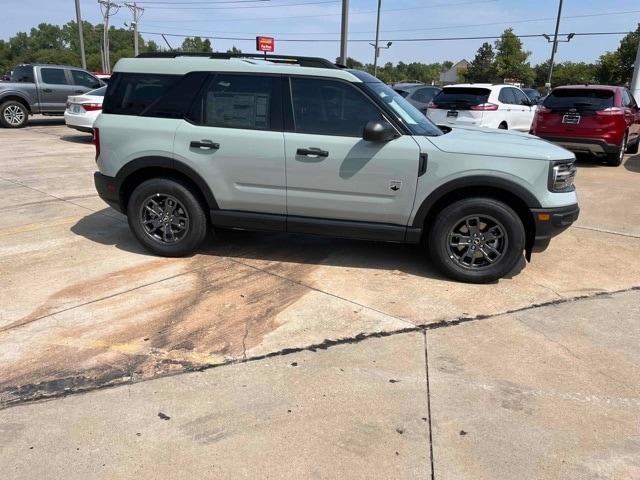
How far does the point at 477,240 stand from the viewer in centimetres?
473

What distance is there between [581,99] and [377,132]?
832cm

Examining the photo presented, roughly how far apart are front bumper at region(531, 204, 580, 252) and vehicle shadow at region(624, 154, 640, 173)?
7.51 metres

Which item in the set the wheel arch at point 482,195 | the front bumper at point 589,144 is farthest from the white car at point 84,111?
the wheel arch at point 482,195

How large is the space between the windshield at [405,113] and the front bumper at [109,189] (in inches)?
103

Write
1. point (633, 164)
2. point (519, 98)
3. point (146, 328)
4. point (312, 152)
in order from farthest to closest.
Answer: point (519, 98) < point (633, 164) < point (312, 152) < point (146, 328)

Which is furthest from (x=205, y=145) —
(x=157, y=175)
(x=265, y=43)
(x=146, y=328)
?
(x=265, y=43)

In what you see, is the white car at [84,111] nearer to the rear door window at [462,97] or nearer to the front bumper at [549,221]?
the rear door window at [462,97]

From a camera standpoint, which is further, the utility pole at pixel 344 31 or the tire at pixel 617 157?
the utility pole at pixel 344 31

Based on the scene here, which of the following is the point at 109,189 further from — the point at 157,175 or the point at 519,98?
the point at 519,98

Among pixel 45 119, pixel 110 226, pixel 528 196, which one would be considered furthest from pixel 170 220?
pixel 45 119

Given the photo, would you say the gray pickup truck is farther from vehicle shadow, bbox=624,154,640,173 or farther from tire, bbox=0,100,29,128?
vehicle shadow, bbox=624,154,640,173

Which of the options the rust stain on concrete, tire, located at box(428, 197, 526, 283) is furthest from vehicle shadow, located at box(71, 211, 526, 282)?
the rust stain on concrete

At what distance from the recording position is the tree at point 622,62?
44.8 m

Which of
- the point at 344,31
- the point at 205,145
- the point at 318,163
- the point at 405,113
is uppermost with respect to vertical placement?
the point at 344,31
